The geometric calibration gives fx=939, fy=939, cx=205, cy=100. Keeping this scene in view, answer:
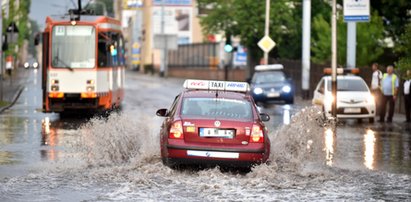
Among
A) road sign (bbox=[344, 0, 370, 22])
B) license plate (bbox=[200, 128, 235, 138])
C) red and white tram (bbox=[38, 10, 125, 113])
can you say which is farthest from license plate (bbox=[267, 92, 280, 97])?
license plate (bbox=[200, 128, 235, 138])

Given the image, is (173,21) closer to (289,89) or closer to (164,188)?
(289,89)

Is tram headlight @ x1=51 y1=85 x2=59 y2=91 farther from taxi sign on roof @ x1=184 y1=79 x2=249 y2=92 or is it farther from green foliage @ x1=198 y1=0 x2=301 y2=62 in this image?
green foliage @ x1=198 y1=0 x2=301 y2=62

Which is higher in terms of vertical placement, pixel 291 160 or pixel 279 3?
pixel 279 3

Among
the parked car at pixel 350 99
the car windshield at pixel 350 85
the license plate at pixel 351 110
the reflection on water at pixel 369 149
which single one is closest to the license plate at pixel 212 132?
the reflection on water at pixel 369 149

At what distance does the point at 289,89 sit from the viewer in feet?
135

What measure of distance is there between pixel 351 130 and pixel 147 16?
3946 inches

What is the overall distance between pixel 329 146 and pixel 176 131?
6.44m

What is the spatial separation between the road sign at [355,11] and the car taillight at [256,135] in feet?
57.9

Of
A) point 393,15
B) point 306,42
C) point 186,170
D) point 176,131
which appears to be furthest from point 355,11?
point 176,131

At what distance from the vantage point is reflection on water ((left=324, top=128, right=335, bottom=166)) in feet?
55.1

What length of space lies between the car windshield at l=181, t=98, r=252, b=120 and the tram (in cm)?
1429

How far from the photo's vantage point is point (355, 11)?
31188mm

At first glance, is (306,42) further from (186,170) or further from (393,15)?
(186,170)

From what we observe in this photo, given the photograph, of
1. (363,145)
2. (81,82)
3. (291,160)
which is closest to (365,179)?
(291,160)
